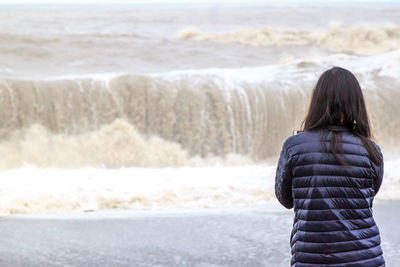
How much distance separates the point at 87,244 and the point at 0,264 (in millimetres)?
712

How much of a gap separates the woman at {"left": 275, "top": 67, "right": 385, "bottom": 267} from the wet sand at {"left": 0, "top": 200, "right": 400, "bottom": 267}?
222 cm

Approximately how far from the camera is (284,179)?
7.18 ft

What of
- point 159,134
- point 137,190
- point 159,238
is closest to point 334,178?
point 159,238

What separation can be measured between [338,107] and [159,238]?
119 inches

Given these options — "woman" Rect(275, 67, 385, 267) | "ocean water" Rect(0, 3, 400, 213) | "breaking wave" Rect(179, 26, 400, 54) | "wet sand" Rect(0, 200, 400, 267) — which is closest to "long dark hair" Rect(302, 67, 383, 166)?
"woman" Rect(275, 67, 385, 267)

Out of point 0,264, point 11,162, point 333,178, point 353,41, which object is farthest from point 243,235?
point 353,41

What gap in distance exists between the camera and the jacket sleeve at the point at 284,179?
2.16 meters

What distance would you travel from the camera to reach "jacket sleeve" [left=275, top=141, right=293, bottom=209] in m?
2.16

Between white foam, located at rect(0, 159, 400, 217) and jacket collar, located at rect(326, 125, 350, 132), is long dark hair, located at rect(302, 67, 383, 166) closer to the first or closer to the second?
jacket collar, located at rect(326, 125, 350, 132)

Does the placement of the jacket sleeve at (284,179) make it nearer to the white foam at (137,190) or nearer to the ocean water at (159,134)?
the white foam at (137,190)

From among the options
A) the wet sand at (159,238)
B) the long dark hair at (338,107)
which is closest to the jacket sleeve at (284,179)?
the long dark hair at (338,107)

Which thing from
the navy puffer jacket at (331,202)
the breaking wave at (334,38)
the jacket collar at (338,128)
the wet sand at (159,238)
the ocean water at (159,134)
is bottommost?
the breaking wave at (334,38)

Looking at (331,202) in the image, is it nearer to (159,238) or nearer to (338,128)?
(338,128)

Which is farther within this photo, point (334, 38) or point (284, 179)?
point (334, 38)
